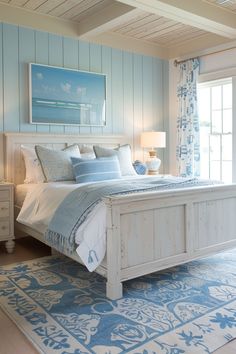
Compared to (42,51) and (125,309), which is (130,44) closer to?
(42,51)

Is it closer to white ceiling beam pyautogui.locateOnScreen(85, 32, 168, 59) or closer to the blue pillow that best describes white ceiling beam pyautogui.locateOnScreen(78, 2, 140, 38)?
white ceiling beam pyautogui.locateOnScreen(85, 32, 168, 59)

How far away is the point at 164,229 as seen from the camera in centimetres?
275

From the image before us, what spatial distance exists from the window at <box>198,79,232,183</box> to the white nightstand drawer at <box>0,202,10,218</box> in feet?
9.42

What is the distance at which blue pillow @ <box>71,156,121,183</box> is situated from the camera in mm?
3459

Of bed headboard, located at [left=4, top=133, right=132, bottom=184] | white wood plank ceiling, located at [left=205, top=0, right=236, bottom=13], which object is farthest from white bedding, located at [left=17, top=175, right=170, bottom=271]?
white wood plank ceiling, located at [left=205, top=0, right=236, bottom=13]

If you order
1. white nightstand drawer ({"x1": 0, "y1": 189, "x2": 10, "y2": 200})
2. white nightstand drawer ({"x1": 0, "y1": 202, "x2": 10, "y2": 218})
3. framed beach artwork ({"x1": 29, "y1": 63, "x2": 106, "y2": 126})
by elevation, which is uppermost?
framed beach artwork ({"x1": 29, "y1": 63, "x2": 106, "y2": 126})

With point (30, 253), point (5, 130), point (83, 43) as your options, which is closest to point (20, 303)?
point (30, 253)

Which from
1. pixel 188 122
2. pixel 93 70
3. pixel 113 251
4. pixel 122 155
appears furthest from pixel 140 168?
pixel 113 251

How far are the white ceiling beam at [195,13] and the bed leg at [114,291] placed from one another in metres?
2.60

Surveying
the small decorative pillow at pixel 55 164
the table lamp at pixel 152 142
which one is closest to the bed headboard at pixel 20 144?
the small decorative pillow at pixel 55 164

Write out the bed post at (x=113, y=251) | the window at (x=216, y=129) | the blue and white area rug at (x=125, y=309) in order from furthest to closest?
the window at (x=216, y=129)
the bed post at (x=113, y=251)
the blue and white area rug at (x=125, y=309)

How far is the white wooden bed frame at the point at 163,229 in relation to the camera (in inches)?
96.2

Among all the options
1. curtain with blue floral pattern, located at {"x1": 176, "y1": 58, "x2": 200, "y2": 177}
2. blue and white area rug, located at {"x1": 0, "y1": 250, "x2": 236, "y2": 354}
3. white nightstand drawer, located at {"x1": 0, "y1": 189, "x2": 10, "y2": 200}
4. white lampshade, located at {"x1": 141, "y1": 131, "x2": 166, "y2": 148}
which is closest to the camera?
blue and white area rug, located at {"x1": 0, "y1": 250, "x2": 236, "y2": 354}

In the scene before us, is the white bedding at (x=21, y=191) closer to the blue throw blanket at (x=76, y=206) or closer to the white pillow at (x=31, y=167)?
the white pillow at (x=31, y=167)
